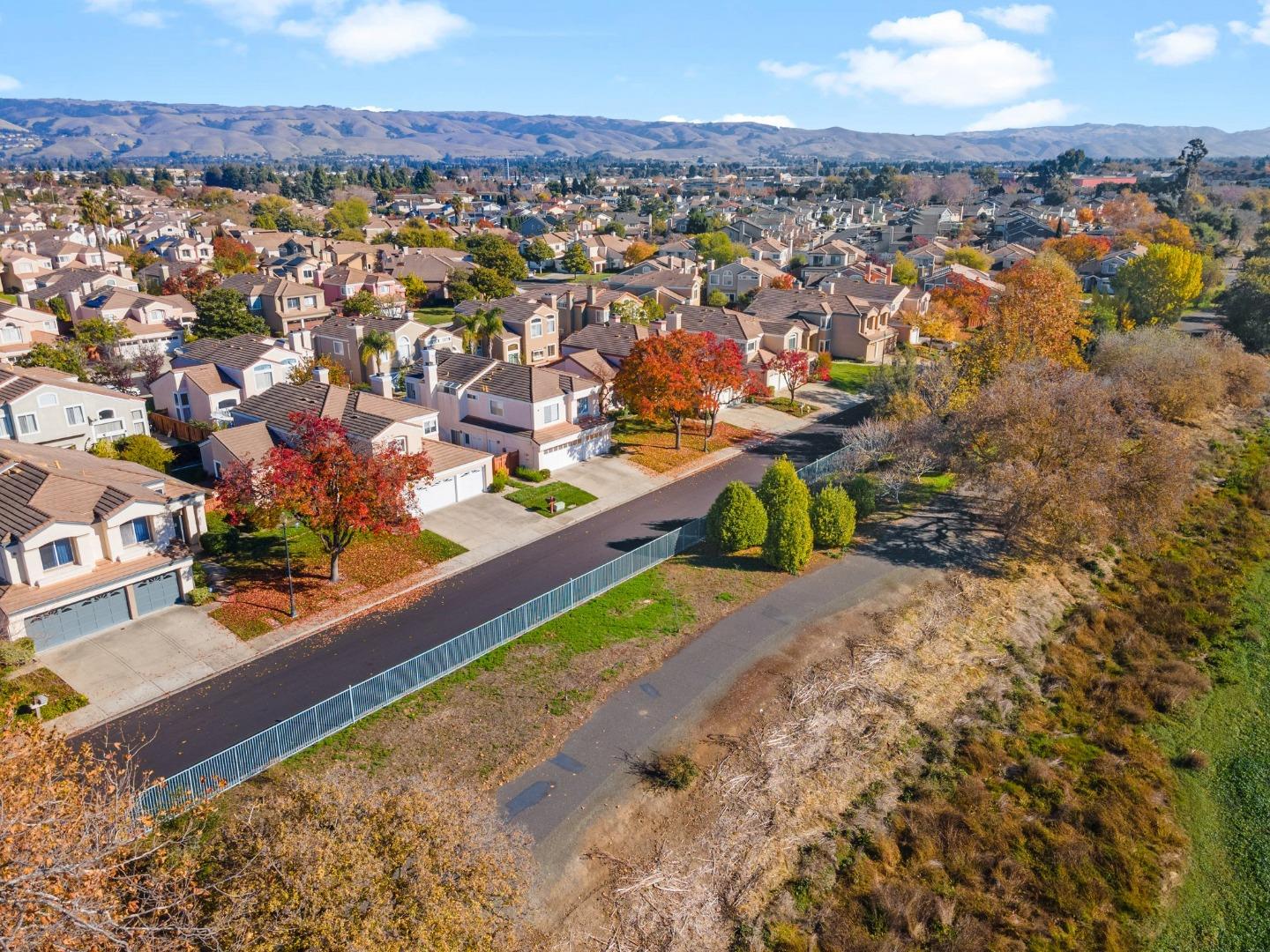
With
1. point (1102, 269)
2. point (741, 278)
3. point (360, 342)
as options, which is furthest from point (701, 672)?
point (1102, 269)

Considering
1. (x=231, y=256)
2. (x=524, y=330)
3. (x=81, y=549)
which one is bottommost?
(x=81, y=549)

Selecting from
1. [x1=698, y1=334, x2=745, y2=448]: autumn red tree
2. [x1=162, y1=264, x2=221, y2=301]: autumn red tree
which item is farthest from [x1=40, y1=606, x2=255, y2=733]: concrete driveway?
[x1=162, y1=264, x2=221, y2=301]: autumn red tree

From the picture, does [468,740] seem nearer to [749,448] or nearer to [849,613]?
[849,613]

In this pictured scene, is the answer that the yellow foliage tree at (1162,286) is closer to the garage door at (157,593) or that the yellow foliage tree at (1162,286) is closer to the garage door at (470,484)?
the garage door at (470,484)

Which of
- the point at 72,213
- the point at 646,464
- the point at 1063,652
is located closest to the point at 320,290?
the point at 646,464

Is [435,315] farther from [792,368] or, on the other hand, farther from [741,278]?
[792,368]

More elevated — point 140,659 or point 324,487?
point 324,487
